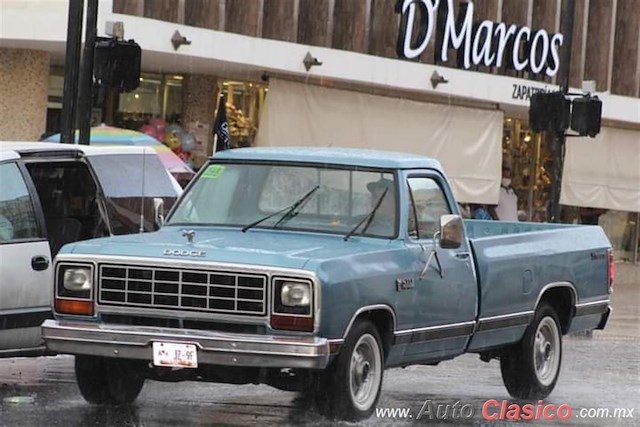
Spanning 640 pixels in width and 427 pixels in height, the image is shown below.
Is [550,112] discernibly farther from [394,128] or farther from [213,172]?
[213,172]

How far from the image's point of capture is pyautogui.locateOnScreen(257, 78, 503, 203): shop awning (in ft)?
82.6

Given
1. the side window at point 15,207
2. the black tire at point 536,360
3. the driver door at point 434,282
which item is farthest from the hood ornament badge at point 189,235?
the black tire at point 536,360

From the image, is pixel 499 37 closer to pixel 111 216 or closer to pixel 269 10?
pixel 269 10

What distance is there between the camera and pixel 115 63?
17281 mm

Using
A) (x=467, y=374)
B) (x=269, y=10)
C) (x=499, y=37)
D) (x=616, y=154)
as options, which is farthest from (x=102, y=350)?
(x=616, y=154)

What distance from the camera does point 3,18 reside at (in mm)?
21109

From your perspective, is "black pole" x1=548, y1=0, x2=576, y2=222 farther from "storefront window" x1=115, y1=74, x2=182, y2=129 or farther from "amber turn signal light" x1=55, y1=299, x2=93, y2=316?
"amber turn signal light" x1=55, y1=299, x2=93, y2=316

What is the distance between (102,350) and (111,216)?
2726 mm

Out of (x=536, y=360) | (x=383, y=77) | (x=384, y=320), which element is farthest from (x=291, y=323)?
(x=383, y=77)

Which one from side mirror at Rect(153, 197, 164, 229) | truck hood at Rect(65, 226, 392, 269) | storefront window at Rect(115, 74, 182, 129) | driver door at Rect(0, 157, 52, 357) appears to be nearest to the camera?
truck hood at Rect(65, 226, 392, 269)

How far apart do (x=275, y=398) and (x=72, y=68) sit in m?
5.89

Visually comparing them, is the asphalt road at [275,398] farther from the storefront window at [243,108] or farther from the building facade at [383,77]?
the storefront window at [243,108]

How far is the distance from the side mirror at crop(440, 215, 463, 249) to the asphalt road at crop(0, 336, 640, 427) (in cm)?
117

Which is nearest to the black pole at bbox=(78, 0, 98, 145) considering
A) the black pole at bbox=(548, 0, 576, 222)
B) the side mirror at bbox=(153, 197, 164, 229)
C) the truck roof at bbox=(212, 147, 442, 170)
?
the side mirror at bbox=(153, 197, 164, 229)
